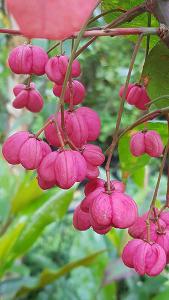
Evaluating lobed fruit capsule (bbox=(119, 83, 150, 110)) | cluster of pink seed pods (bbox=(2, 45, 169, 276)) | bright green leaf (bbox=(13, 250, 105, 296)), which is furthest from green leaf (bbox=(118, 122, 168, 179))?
bright green leaf (bbox=(13, 250, 105, 296))

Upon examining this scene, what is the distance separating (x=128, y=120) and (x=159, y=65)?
379 cm

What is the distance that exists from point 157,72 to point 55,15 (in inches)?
14.1

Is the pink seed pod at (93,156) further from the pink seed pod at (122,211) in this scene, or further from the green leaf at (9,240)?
the green leaf at (9,240)

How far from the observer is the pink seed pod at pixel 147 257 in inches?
18.2

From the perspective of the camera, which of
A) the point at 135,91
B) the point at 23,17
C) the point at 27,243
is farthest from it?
the point at 27,243

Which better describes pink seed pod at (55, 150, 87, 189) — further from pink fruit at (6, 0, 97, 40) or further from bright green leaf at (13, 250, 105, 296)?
bright green leaf at (13, 250, 105, 296)

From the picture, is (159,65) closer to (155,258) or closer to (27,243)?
(155,258)

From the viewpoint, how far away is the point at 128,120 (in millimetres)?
4309

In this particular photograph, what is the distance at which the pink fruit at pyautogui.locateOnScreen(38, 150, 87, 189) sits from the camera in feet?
1.40

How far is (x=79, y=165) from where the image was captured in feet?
1.42

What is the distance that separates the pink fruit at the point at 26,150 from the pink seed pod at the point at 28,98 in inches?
4.4

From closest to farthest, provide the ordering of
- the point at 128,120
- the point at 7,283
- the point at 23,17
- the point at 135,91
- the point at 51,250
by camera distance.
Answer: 1. the point at 23,17
2. the point at 135,91
3. the point at 7,283
4. the point at 51,250
5. the point at 128,120

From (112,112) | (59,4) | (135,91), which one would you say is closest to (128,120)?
(112,112)

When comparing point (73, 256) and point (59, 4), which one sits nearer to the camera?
point (59, 4)
